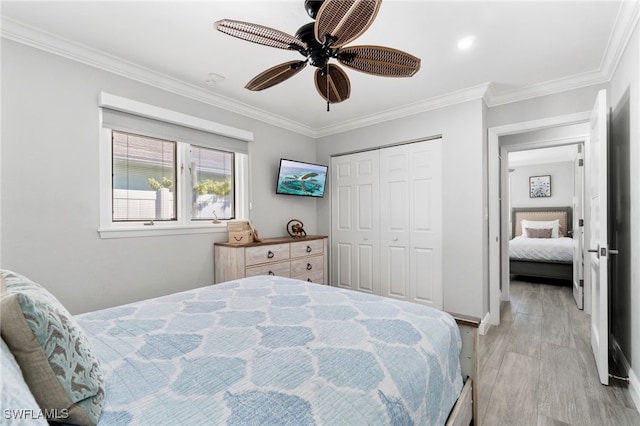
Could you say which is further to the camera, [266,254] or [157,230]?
[266,254]

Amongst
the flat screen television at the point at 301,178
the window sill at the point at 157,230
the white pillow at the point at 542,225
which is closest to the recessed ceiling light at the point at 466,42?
the flat screen television at the point at 301,178

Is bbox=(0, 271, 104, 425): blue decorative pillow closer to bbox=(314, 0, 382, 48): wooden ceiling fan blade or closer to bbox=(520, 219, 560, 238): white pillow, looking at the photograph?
bbox=(314, 0, 382, 48): wooden ceiling fan blade

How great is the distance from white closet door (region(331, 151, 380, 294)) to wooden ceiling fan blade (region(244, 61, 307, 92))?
2.21 metres

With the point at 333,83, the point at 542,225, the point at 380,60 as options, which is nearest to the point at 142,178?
the point at 333,83

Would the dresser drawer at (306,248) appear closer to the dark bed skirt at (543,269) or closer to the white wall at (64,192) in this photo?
the white wall at (64,192)

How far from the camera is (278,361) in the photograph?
1000mm

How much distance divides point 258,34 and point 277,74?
1.18ft

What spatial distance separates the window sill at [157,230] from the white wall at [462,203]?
99.6 inches

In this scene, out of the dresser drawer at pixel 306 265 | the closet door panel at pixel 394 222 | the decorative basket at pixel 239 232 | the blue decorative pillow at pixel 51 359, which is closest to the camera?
the blue decorative pillow at pixel 51 359

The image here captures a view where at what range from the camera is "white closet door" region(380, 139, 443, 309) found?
334cm

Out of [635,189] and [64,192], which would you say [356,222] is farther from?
[64,192]

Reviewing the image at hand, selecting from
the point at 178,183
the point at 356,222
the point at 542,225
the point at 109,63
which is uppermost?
the point at 109,63

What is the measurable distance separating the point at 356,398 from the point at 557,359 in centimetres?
250

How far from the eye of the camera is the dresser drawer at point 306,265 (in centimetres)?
349
